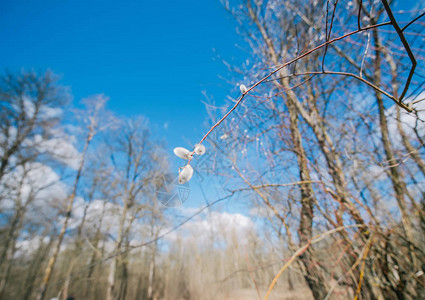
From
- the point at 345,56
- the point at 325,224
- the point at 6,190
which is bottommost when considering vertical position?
the point at 325,224

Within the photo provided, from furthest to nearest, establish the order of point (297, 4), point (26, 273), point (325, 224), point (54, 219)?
point (26, 273), point (54, 219), point (297, 4), point (325, 224)

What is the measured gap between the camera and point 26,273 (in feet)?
51.5

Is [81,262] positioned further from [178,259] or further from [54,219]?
[178,259]

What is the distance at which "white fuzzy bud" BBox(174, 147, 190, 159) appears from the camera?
1.94 feet

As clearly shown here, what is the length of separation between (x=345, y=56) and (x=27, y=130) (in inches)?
399

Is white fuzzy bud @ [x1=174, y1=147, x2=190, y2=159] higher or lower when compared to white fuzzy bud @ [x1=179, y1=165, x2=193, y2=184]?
higher

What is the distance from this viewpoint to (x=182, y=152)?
608 mm

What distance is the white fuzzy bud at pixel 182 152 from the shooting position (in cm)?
59

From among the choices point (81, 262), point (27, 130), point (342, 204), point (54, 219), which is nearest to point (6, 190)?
point (27, 130)

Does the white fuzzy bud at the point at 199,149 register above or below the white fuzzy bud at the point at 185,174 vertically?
above

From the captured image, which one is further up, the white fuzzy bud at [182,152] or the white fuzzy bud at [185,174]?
the white fuzzy bud at [182,152]

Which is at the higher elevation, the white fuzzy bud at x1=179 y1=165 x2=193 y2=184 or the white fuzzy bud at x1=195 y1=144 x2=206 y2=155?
the white fuzzy bud at x1=195 y1=144 x2=206 y2=155

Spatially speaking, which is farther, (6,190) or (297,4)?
(6,190)

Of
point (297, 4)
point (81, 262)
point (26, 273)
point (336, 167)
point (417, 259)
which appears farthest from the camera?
point (26, 273)
